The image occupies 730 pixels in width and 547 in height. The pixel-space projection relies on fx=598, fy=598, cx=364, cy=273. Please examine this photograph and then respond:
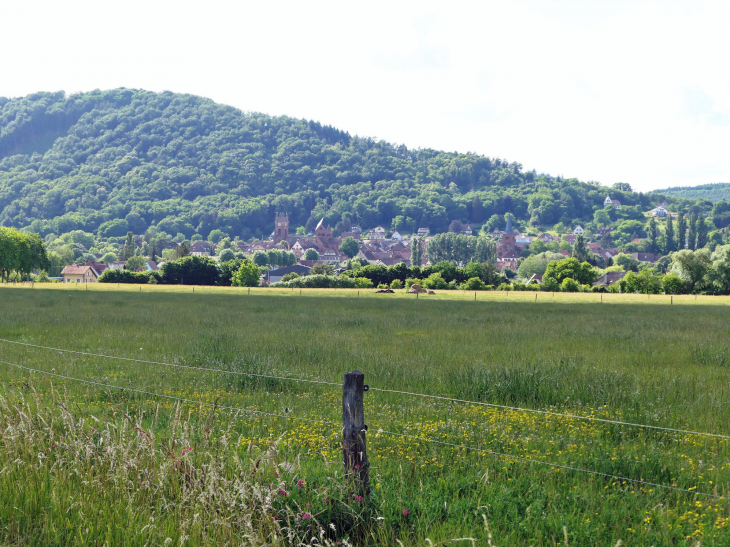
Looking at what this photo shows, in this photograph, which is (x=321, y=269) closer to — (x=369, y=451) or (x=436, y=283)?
(x=436, y=283)

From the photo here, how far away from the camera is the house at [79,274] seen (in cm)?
17550

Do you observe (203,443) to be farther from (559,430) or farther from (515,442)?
(559,430)

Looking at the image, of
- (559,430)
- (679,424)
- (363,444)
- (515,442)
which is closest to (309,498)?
(363,444)

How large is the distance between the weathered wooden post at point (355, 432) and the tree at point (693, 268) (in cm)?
10851

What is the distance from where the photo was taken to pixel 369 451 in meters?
7.84

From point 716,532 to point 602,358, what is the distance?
11.7 meters

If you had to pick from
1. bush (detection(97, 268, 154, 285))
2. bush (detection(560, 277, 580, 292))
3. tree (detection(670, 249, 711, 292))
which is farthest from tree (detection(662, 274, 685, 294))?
bush (detection(97, 268, 154, 285))

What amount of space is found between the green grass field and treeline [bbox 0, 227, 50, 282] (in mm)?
103917

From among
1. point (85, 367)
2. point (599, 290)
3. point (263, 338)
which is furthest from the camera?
point (599, 290)

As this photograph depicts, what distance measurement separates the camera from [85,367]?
14031 millimetres

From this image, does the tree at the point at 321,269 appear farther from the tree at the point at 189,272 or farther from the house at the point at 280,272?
the house at the point at 280,272

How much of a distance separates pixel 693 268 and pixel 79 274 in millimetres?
158241

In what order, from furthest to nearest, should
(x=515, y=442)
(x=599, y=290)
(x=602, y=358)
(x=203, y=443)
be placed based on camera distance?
(x=599, y=290) → (x=602, y=358) → (x=515, y=442) → (x=203, y=443)

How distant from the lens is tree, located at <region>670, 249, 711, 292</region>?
99.5 m
